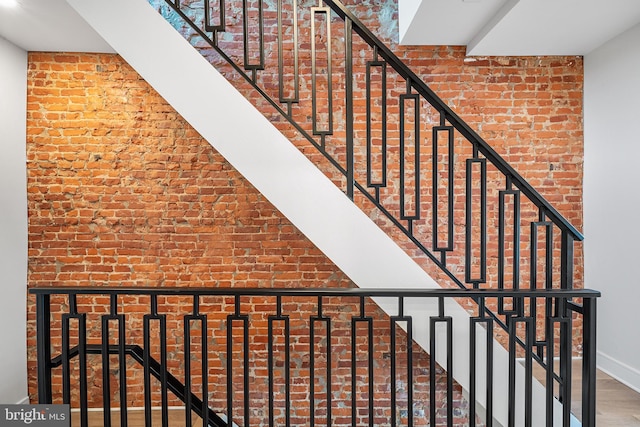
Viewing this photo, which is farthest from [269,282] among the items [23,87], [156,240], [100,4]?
[23,87]

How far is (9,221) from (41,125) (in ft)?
2.51

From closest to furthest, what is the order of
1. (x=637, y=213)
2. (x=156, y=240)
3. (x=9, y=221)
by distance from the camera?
1. (x=637, y=213)
2. (x=9, y=221)
3. (x=156, y=240)

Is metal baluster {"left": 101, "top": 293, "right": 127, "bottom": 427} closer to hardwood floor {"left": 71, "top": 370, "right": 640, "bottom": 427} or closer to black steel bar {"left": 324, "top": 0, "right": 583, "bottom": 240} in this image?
hardwood floor {"left": 71, "top": 370, "right": 640, "bottom": 427}

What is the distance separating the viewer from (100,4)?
82.4 inches

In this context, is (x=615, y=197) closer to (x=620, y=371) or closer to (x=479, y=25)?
(x=620, y=371)

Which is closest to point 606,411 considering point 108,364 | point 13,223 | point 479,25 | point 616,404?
point 616,404

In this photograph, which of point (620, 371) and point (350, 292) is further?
point (620, 371)

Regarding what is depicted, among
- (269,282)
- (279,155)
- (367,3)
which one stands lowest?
(269,282)

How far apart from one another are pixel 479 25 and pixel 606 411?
2633 mm

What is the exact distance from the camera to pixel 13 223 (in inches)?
123

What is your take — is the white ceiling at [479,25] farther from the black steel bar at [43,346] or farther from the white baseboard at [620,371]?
the white baseboard at [620,371]

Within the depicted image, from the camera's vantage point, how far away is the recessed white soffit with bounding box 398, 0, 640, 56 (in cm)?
254

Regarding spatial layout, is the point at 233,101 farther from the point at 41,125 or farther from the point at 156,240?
the point at 41,125

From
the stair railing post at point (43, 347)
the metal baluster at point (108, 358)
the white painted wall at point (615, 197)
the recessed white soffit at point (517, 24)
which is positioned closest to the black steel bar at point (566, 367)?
the white painted wall at point (615, 197)
